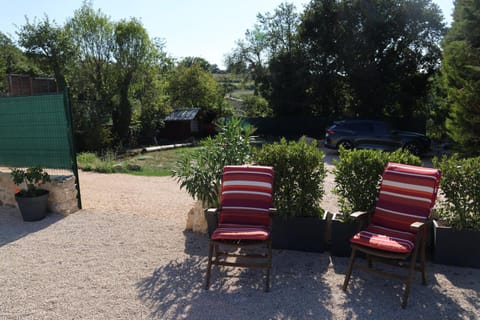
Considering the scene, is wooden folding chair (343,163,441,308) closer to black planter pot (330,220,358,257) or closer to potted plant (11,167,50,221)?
black planter pot (330,220,358,257)

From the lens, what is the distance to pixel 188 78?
28.9m

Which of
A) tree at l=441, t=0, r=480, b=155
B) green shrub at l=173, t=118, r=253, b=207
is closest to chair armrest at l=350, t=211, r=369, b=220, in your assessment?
green shrub at l=173, t=118, r=253, b=207

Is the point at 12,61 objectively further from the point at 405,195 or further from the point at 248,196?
the point at 405,195

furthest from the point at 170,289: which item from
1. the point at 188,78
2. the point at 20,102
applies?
the point at 188,78

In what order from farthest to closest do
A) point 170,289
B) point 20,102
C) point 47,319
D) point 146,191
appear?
point 146,191
point 20,102
point 170,289
point 47,319

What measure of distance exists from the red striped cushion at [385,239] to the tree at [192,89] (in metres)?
25.8

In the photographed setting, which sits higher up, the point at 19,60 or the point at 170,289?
the point at 19,60

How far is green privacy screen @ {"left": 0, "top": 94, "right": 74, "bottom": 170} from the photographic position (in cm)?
544

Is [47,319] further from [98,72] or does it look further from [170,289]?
[98,72]

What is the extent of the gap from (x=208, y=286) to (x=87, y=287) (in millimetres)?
1170

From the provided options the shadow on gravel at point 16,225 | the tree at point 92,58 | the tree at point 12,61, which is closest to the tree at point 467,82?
the shadow on gravel at point 16,225

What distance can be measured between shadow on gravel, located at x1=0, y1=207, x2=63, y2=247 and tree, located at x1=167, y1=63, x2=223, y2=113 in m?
23.6

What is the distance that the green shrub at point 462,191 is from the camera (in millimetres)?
3365

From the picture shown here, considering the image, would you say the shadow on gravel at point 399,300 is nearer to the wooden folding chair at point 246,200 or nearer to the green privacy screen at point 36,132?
the wooden folding chair at point 246,200
